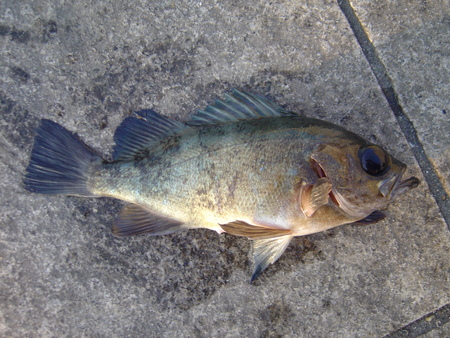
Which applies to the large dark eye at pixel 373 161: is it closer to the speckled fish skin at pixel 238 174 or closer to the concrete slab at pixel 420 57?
the speckled fish skin at pixel 238 174

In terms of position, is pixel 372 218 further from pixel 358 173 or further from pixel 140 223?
pixel 140 223

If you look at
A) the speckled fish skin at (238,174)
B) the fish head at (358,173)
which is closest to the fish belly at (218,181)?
the speckled fish skin at (238,174)

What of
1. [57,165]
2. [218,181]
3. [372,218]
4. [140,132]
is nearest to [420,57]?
[372,218]

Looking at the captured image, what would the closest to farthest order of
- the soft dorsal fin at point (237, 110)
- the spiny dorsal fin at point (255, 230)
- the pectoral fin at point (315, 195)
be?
the pectoral fin at point (315, 195), the spiny dorsal fin at point (255, 230), the soft dorsal fin at point (237, 110)

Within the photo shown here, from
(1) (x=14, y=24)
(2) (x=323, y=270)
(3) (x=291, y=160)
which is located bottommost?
(2) (x=323, y=270)

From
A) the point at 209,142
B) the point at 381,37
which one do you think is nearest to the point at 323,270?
the point at 209,142

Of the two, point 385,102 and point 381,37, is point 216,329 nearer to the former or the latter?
point 385,102
